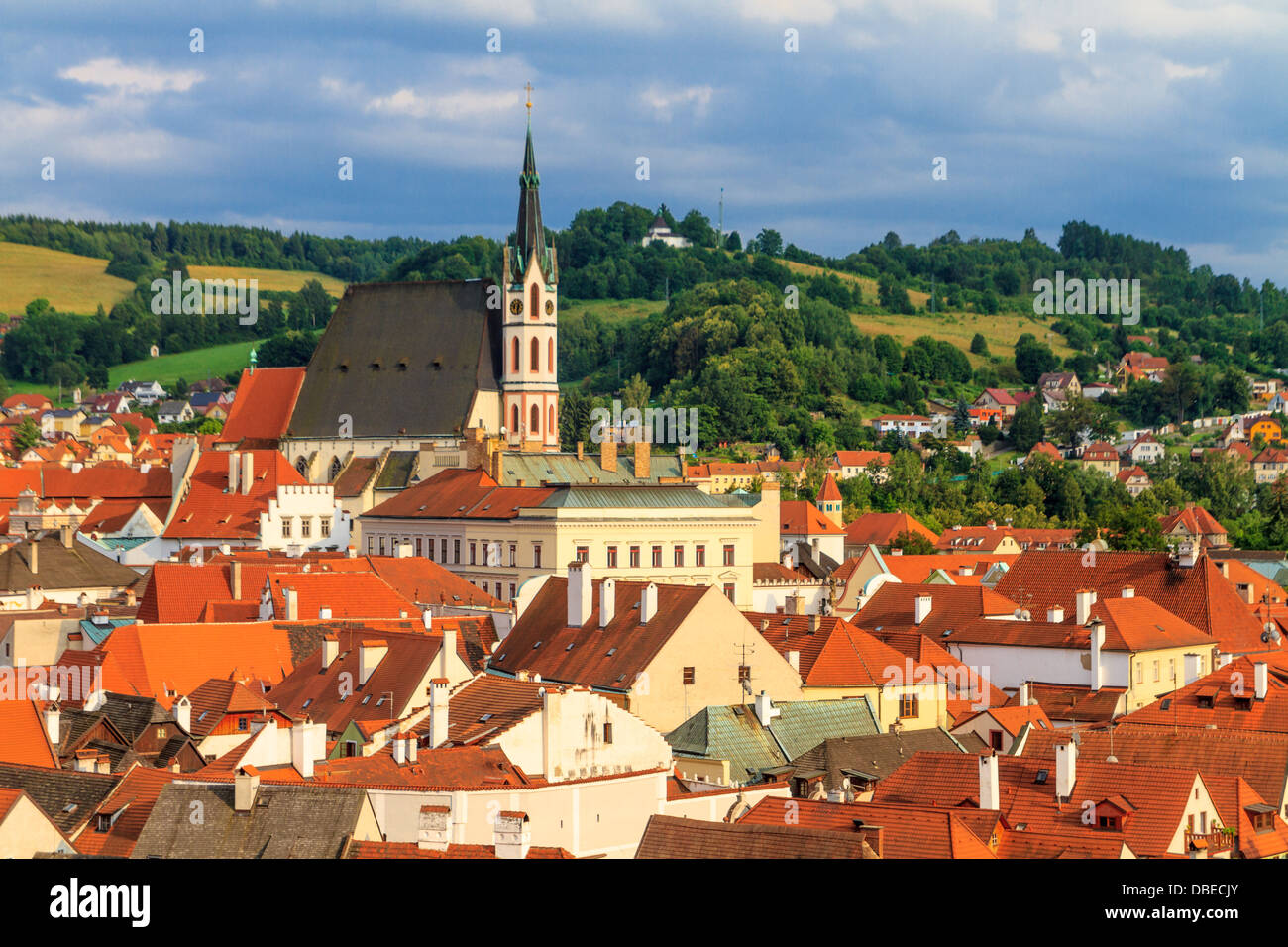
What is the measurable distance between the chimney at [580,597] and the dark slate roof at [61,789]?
703 inches

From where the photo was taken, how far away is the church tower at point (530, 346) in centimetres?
10019

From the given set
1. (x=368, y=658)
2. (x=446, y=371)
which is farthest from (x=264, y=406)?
(x=368, y=658)

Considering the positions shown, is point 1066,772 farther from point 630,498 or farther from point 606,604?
point 630,498

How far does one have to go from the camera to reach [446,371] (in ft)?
330

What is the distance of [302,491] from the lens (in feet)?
282

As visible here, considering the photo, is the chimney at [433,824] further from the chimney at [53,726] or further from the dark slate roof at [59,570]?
the dark slate roof at [59,570]

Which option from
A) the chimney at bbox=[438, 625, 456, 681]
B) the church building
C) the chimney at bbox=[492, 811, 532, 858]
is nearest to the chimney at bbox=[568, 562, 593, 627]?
the chimney at bbox=[438, 625, 456, 681]

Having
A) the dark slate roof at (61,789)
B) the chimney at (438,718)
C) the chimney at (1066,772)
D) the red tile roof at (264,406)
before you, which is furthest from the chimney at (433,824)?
the red tile roof at (264,406)

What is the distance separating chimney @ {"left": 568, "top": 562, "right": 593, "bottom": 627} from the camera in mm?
43656

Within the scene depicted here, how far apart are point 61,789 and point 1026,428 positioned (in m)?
155

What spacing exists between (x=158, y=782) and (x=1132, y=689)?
29.7 metres
